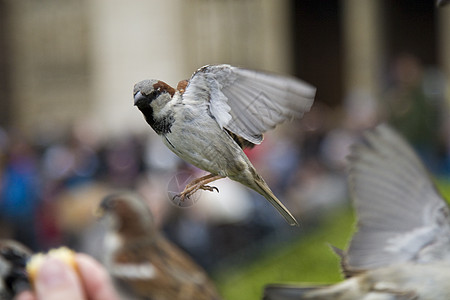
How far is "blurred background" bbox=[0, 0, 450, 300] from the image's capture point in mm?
7457

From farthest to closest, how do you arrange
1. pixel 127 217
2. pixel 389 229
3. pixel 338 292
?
1. pixel 127 217
2. pixel 389 229
3. pixel 338 292

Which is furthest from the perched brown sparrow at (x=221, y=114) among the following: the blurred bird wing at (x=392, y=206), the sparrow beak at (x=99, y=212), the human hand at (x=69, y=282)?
the sparrow beak at (x=99, y=212)

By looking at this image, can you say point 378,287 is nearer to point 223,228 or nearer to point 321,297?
point 321,297

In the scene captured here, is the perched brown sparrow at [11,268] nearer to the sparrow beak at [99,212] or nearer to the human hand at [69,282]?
the human hand at [69,282]

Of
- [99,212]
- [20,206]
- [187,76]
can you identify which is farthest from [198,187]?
[187,76]

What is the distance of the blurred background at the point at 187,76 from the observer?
24.5ft

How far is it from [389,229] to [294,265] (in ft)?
15.6

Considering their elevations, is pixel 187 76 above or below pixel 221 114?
below

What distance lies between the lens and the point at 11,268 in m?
2.49

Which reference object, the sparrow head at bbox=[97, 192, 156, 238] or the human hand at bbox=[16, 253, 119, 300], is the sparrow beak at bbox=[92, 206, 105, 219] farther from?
the human hand at bbox=[16, 253, 119, 300]

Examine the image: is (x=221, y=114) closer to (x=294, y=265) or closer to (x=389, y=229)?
(x=389, y=229)

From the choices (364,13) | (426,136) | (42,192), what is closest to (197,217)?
(42,192)

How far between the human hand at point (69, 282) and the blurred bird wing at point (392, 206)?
105 centimetres

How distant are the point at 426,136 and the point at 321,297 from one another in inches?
390
